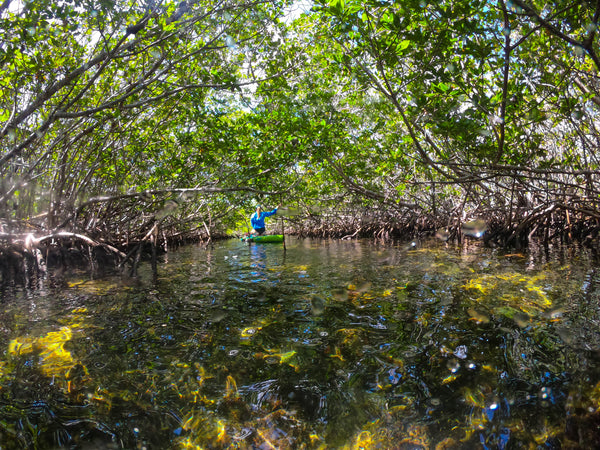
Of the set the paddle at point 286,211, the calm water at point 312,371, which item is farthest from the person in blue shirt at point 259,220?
the calm water at point 312,371

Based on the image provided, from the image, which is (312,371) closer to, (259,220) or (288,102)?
(288,102)

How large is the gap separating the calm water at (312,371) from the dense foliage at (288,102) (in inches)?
50.6

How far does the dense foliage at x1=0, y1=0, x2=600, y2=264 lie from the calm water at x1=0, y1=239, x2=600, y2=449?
1285mm

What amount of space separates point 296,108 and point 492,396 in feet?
18.6

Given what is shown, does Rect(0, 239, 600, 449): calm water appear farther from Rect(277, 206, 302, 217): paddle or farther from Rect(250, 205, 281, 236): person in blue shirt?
Rect(250, 205, 281, 236): person in blue shirt

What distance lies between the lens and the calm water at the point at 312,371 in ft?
4.04

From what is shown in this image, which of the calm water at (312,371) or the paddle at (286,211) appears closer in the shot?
the calm water at (312,371)

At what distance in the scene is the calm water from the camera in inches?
48.4

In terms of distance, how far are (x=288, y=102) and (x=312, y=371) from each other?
→ 508 cm

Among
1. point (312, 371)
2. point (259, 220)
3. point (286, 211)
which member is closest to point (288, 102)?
point (312, 371)

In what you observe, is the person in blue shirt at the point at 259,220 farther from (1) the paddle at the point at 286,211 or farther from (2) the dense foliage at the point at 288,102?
(2) the dense foliage at the point at 288,102

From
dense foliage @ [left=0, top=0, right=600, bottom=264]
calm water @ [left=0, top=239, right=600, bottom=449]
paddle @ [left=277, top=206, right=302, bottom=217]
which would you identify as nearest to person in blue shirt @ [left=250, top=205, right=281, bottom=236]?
paddle @ [left=277, top=206, right=302, bottom=217]

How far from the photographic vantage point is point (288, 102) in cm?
583

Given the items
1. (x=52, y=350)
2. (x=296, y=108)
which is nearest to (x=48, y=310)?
(x=52, y=350)
